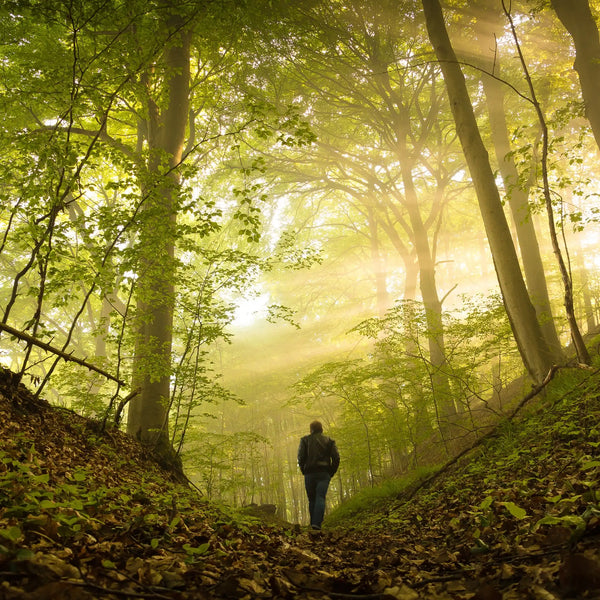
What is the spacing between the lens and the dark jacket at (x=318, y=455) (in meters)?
6.62

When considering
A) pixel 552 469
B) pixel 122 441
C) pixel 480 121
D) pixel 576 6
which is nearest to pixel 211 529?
pixel 552 469

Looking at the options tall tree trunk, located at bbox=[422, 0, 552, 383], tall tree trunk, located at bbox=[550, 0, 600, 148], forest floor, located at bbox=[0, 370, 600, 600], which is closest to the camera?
forest floor, located at bbox=[0, 370, 600, 600]

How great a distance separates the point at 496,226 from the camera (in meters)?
6.48

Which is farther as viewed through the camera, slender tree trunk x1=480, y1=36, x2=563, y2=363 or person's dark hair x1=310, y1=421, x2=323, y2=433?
slender tree trunk x1=480, y1=36, x2=563, y2=363

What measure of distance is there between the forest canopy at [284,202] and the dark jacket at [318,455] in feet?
6.03

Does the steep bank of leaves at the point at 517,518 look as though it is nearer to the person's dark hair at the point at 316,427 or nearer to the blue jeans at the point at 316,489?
the blue jeans at the point at 316,489

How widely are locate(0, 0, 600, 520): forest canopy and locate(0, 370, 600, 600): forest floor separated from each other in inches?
56.6

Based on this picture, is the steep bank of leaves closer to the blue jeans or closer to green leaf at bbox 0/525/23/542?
the blue jeans

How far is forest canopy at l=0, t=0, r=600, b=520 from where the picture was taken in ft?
17.5

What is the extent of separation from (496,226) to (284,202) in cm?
1420

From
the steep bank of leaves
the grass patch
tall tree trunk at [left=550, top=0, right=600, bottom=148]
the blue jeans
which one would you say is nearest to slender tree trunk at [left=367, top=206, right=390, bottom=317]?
tall tree trunk at [left=550, top=0, right=600, bottom=148]

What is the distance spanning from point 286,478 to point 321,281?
601 inches

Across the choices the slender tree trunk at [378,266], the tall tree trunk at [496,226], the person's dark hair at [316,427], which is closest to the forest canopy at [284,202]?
the tall tree trunk at [496,226]

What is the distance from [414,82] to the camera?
44.2 feet
